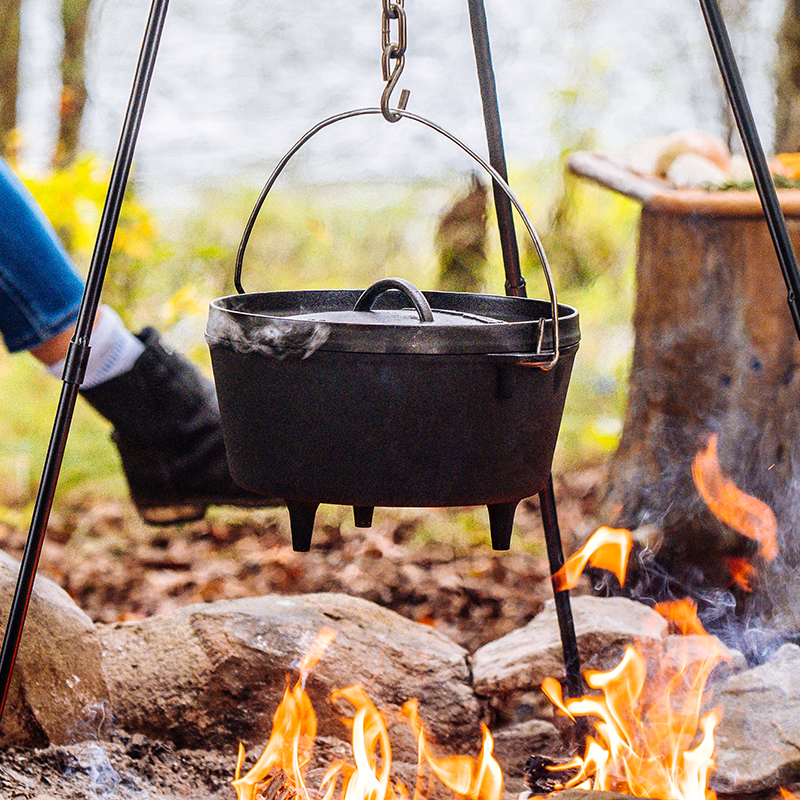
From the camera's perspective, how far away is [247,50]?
423 centimetres

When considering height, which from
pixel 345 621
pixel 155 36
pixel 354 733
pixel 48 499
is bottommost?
pixel 354 733

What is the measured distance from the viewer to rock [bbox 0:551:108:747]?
1.67 meters

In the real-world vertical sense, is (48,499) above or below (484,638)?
above

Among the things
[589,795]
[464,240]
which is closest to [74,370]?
[589,795]

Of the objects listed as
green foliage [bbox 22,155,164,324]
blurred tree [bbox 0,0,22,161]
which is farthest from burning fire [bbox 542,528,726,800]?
blurred tree [bbox 0,0,22,161]

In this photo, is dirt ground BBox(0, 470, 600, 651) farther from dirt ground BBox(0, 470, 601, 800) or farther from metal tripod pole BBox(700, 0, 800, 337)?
metal tripod pole BBox(700, 0, 800, 337)

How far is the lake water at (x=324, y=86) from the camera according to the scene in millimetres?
4098

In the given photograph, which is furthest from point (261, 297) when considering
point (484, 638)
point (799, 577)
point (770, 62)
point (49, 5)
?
point (770, 62)

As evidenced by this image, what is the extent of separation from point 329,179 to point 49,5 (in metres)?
1.51

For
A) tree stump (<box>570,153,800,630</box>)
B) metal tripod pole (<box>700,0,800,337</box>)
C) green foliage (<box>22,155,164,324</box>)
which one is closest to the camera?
metal tripod pole (<box>700,0,800,337</box>)

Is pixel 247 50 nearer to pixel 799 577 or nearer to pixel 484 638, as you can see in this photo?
pixel 484 638

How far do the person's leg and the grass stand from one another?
149 cm

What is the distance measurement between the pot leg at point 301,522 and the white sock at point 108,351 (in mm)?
1002

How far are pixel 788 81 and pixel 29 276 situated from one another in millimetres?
3698
